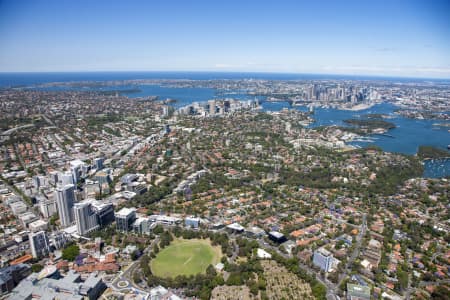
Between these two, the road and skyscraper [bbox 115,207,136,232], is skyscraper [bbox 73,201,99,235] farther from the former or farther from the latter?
the road

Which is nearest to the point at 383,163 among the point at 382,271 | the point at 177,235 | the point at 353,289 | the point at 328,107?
the point at 382,271

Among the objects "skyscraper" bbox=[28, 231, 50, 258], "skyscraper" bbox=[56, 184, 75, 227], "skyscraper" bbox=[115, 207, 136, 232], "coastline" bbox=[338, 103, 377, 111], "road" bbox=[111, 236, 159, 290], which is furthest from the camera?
"coastline" bbox=[338, 103, 377, 111]

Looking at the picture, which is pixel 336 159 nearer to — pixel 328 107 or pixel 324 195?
pixel 324 195

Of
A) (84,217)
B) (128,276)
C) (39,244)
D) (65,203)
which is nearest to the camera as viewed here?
(128,276)

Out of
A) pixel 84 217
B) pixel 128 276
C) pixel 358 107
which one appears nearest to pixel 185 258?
pixel 128 276

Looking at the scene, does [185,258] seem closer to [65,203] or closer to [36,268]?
[36,268]

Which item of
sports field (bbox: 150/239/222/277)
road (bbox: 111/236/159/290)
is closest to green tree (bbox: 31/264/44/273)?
road (bbox: 111/236/159/290)

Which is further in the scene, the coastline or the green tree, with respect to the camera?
the coastline
